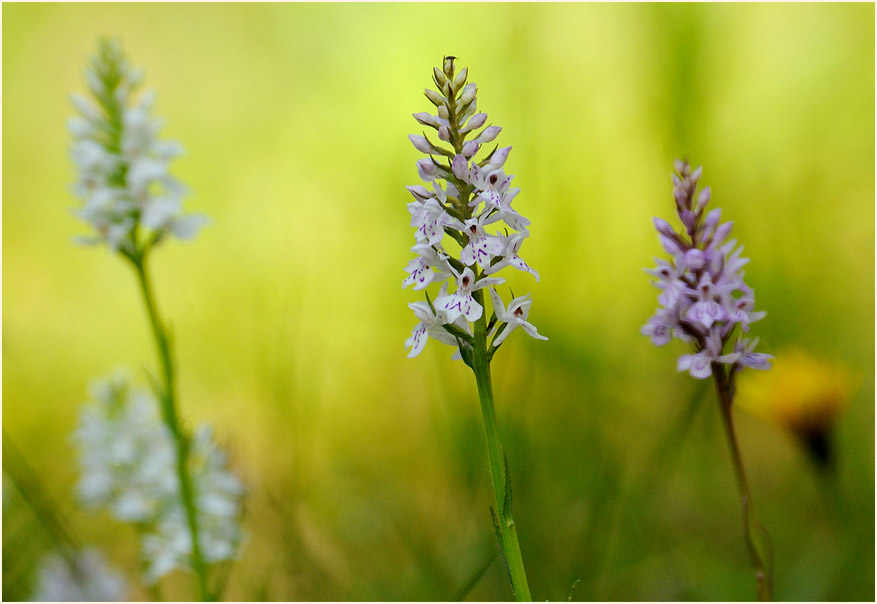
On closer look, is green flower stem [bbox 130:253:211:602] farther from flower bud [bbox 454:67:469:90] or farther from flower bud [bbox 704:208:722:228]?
flower bud [bbox 704:208:722:228]

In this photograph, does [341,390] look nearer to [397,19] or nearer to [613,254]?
[613,254]

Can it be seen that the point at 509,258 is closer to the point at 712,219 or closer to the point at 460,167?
the point at 460,167

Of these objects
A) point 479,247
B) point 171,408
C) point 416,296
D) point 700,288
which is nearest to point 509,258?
point 479,247

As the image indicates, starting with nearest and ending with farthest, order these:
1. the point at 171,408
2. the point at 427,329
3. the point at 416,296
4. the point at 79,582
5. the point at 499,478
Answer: the point at 499,478
the point at 427,329
the point at 171,408
the point at 79,582
the point at 416,296

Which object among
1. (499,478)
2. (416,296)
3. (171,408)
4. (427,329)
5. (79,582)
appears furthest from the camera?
(416,296)

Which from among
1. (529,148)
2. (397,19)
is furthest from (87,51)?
(529,148)

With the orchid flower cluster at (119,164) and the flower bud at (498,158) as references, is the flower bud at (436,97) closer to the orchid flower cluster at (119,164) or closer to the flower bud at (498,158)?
the flower bud at (498,158)
